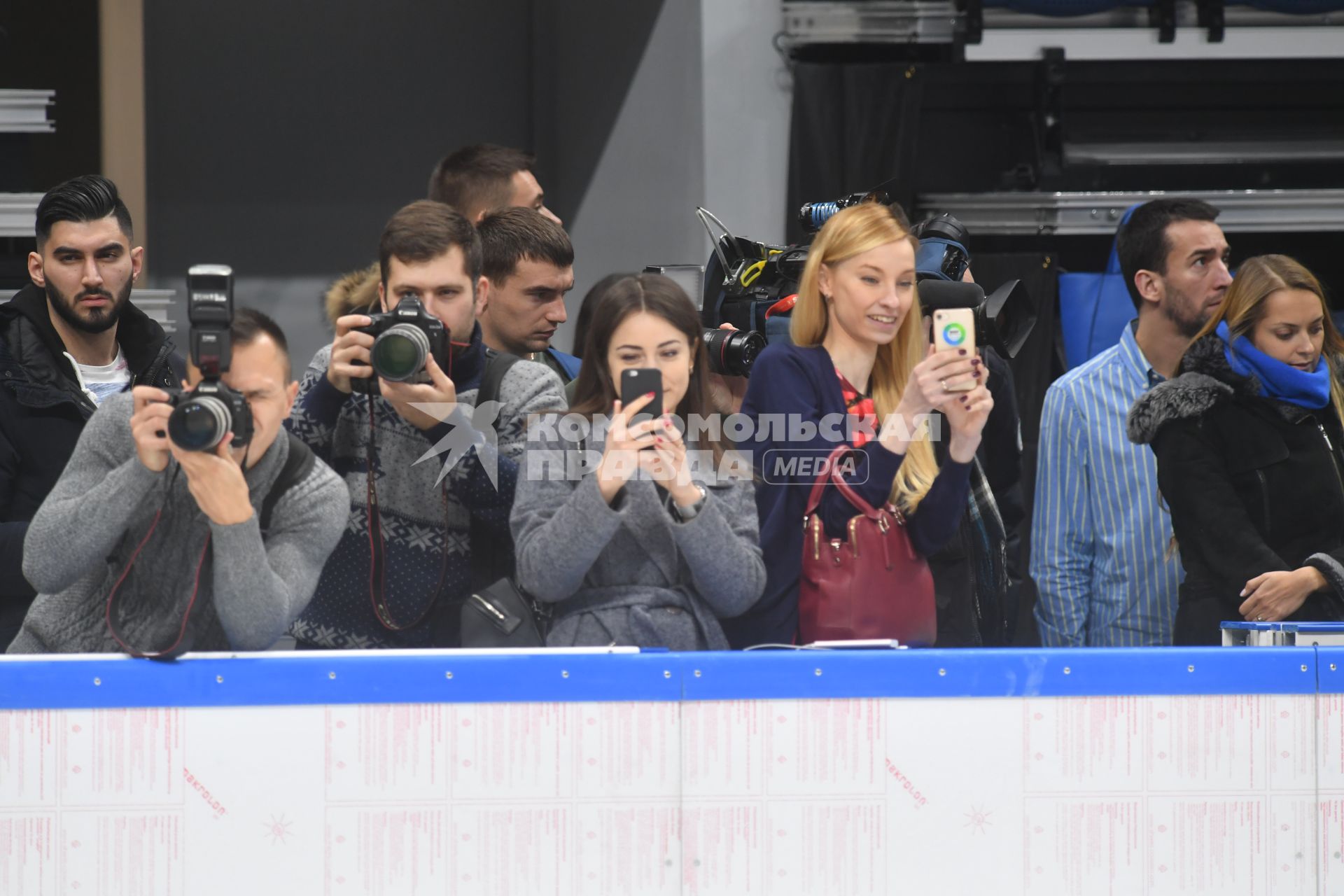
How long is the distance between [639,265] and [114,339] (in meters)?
2.18

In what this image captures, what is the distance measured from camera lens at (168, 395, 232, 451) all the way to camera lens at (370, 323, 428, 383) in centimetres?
30

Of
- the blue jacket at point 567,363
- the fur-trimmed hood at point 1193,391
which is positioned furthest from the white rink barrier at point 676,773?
the blue jacket at point 567,363

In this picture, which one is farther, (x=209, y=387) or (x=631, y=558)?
(x=631, y=558)

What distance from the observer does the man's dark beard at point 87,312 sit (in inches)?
111

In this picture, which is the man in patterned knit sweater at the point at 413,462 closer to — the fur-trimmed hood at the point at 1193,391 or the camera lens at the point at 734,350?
the camera lens at the point at 734,350

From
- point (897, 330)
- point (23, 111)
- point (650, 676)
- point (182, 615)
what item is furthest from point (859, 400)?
point (23, 111)

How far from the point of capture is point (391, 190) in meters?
5.31

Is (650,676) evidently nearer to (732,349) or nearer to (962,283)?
(732,349)

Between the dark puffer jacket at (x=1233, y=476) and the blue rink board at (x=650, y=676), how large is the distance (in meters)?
0.64

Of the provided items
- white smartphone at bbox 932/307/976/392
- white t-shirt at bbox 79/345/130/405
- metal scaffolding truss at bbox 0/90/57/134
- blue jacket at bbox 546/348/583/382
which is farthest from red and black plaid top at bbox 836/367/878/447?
metal scaffolding truss at bbox 0/90/57/134

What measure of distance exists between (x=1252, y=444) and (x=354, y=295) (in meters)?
1.60

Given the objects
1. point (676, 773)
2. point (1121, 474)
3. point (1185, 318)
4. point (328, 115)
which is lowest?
point (676, 773)

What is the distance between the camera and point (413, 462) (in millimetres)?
2342

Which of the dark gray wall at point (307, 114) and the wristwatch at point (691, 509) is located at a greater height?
the dark gray wall at point (307, 114)
